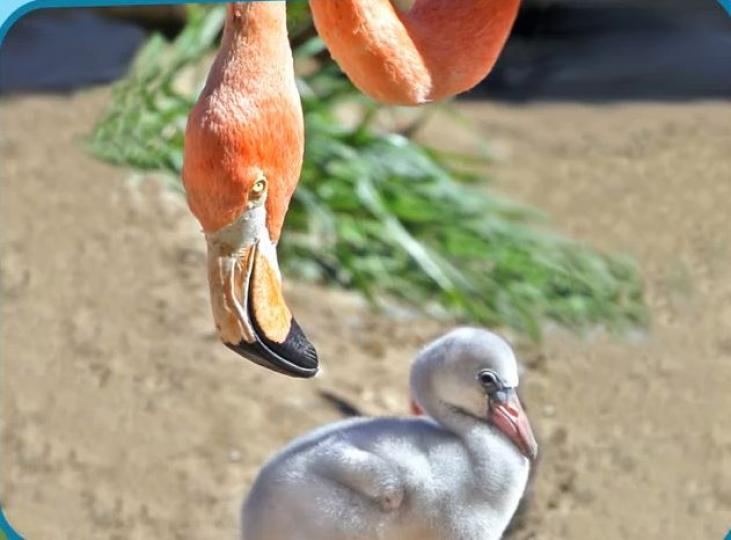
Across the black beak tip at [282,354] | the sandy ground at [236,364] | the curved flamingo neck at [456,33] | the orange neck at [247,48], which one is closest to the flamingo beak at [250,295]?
the black beak tip at [282,354]

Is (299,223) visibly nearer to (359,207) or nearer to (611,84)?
(359,207)

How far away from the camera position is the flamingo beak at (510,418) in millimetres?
A: 1597

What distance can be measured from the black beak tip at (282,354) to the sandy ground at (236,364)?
0.80 metres

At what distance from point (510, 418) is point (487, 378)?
5 cm

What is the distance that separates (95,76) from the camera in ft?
9.74

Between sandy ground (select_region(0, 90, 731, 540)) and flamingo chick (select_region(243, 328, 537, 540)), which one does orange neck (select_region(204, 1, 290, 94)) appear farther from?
sandy ground (select_region(0, 90, 731, 540))

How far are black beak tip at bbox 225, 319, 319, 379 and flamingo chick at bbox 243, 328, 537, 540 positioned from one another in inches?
9.2

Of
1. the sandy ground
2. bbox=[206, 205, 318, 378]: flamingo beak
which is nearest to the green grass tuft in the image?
the sandy ground

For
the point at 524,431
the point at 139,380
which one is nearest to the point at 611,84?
the point at 139,380

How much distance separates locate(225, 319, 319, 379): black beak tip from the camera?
1.33m

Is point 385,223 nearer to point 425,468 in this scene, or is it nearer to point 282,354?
point 425,468

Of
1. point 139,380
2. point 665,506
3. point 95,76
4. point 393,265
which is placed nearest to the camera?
point 665,506

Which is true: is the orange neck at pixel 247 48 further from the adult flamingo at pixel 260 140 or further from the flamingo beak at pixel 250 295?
the flamingo beak at pixel 250 295

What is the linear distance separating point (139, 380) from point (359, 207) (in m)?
0.58
